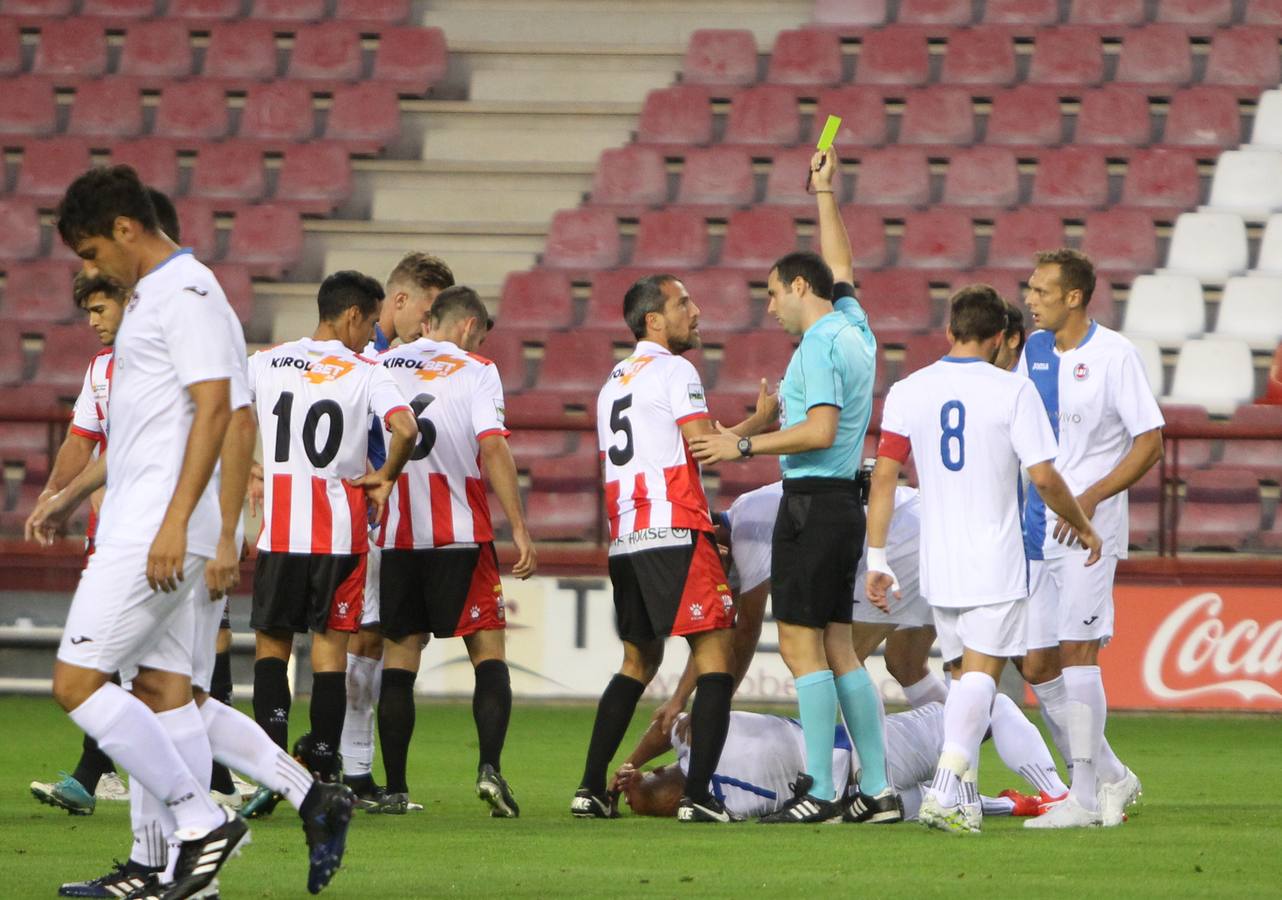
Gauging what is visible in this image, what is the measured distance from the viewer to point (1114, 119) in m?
14.7

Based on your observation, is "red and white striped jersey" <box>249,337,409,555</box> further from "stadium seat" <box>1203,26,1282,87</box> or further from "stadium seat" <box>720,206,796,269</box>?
"stadium seat" <box>1203,26,1282,87</box>

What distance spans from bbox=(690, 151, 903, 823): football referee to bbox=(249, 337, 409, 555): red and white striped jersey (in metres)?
1.22

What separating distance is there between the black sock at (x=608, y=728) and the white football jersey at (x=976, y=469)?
46.3 inches

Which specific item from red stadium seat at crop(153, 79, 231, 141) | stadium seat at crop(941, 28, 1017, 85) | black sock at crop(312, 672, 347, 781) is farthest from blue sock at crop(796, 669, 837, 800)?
red stadium seat at crop(153, 79, 231, 141)

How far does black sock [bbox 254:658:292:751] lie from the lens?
679cm

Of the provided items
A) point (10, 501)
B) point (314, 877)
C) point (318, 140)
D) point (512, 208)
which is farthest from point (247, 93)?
point (314, 877)

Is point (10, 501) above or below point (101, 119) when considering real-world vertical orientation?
below

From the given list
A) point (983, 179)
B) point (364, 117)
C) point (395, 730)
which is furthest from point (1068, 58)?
point (395, 730)

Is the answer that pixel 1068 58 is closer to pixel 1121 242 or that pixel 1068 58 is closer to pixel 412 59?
pixel 1121 242

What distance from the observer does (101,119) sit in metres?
16.2

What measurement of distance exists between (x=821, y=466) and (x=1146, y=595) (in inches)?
196

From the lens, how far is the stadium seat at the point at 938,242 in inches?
553

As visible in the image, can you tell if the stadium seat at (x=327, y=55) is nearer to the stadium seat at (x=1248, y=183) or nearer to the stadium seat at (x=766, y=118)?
the stadium seat at (x=766, y=118)

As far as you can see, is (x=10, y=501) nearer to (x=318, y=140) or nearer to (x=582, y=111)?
(x=318, y=140)
